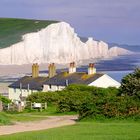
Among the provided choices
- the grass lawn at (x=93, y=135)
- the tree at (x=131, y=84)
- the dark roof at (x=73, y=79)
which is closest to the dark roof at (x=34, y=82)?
the dark roof at (x=73, y=79)

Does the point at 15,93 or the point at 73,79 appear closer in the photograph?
the point at 73,79

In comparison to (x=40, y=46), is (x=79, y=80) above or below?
below

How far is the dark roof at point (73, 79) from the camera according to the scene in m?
57.7

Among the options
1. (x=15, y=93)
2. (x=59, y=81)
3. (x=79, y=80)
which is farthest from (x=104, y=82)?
(x=15, y=93)

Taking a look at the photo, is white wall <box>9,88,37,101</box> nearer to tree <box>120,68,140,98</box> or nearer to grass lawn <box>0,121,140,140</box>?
tree <box>120,68,140,98</box>

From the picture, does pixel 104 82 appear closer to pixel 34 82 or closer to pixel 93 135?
pixel 34 82

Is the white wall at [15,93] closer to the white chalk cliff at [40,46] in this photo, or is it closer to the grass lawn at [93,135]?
the grass lawn at [93,135]

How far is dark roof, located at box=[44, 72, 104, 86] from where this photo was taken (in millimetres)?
57688

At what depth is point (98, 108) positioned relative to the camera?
92.3ft

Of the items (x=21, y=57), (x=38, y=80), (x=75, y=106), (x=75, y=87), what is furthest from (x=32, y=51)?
(x=75, y=106)

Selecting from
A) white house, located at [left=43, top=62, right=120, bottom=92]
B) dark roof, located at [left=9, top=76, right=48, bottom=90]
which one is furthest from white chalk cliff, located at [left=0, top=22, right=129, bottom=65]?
white house, located at [left=43, top=62, right=120, bottom=92]

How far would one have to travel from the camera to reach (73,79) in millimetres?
58812

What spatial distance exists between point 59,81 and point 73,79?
2.08 meters

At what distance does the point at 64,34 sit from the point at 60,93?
451 feet
